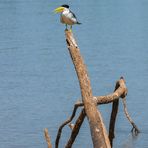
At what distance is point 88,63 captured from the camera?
4459 cm

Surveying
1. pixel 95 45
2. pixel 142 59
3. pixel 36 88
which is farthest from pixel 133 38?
pixel 36 88

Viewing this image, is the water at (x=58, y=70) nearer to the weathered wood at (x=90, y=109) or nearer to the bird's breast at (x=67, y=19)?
the bird's breast at (x=67, y=19)

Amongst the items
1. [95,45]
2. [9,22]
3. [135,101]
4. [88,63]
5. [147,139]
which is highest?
[147,139]

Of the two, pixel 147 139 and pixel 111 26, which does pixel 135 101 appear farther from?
pixel 111 26

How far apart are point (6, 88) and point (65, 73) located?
5.78 m

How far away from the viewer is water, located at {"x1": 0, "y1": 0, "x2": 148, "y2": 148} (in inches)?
1113

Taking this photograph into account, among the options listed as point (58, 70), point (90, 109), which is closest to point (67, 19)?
point (90, 109)

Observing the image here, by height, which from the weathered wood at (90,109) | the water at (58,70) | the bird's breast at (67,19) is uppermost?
the weathered wood at (90,109)

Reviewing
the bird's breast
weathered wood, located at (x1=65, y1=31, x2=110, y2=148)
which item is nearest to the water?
the bird's breast

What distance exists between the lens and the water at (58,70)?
28275 mm

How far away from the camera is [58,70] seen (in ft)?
141

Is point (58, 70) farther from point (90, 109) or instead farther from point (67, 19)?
point (90, 109)

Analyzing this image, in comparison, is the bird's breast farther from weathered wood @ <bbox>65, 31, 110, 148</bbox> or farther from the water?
weathered wood @ <bbox>65, 31, 110, 148</bbox>

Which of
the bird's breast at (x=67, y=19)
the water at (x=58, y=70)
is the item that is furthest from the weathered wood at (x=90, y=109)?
the water at (x=58, y=70)
